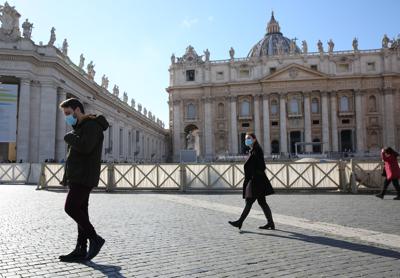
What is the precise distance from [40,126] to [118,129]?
19.3 metres

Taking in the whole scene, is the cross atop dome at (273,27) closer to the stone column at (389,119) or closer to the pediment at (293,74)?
the pediment at (293,74)

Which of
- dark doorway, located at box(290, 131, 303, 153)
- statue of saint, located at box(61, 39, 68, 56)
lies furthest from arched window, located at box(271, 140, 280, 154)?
statue of saint, located at box(61, 39, 68, 56)

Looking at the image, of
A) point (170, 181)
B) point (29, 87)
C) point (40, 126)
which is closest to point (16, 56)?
point (29, 87)

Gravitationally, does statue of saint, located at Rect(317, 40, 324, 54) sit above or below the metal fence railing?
above

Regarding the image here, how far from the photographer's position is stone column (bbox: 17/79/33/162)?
29719 millimetres

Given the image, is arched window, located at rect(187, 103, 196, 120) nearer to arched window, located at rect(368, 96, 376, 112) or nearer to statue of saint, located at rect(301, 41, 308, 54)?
statue of saint, located at rect(301, 41, 308, 54)

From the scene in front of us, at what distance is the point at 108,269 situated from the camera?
4645 millimetres

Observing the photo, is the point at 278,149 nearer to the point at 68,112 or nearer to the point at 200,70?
the point at 200,70

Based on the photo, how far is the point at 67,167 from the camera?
16.5 feet

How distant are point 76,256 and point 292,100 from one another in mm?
62617

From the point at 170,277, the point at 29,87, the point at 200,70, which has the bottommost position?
the point at 170,277

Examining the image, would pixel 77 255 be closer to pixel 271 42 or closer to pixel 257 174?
pixel 257 174

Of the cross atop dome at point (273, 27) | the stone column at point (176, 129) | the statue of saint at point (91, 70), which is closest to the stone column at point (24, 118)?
the statue of saint at point (91, 70)

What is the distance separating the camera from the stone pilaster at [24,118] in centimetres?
2972
